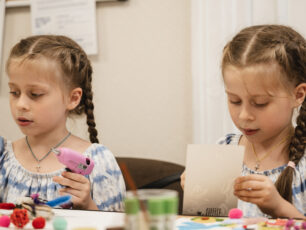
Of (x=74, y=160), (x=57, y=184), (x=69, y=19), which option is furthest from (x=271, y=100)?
(x=69, y=19)

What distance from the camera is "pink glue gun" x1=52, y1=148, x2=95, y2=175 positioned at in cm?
95

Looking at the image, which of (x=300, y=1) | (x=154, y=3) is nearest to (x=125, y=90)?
(x=154, y=3)

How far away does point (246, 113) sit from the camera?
1.09m

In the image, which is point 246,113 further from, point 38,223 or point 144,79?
point 144,79

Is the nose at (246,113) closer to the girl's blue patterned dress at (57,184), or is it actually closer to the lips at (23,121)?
the girl's blue patterned dress at (57,184)

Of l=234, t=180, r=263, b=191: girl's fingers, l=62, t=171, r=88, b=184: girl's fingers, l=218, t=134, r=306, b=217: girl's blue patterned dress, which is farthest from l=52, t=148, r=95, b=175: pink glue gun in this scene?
l=218, t=134, r=306, b=217: girl's blue patterned dress

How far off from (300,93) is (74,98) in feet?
2.12

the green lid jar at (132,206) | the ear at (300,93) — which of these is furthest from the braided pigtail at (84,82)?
the green lid jar at (132,206)

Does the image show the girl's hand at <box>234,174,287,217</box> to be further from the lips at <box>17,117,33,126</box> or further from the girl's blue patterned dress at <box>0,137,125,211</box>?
the lips at <box>17,117,33,126</box>

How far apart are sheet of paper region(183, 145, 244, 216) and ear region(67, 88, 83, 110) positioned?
509mm

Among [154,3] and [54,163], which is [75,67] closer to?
[54,163]

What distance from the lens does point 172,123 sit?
1.83 metres

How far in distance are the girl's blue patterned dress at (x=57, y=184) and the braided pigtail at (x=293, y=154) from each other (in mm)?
439

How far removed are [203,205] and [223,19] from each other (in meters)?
0.93
